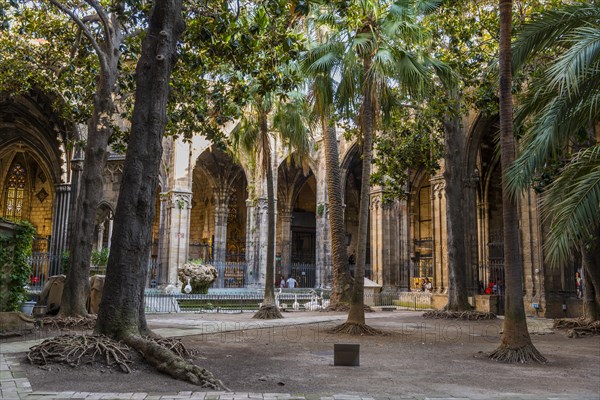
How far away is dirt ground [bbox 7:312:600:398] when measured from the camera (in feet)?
19.2

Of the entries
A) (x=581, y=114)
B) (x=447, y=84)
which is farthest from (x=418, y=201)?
(x=581, y=114)

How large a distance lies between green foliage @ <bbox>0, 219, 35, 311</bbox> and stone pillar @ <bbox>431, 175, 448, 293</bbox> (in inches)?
611

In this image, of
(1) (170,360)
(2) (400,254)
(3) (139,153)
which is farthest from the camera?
(2) (400,254)

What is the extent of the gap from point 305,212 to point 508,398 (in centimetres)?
3668

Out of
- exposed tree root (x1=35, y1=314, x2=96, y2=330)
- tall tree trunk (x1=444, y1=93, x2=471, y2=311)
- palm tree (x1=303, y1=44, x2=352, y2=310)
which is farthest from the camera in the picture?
tall tree trunk (x1=444, y1=93, x2=471, y2=311)

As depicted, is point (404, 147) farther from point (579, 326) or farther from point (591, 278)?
point (579, 326)

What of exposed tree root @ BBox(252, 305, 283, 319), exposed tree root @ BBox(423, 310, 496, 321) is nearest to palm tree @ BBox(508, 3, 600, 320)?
exposed tree root @ BBox(423, 310, 496, 321)

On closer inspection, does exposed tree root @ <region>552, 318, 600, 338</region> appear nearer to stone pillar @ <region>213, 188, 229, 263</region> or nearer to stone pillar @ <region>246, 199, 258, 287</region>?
stone pillar @ <region>246, 199, 258, 287</region>

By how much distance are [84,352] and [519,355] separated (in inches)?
255

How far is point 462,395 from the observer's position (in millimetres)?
5652

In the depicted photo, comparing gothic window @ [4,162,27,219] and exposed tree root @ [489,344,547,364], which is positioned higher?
gothic window @ [4,162,27,219]

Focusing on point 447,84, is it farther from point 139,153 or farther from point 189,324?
point 189,324

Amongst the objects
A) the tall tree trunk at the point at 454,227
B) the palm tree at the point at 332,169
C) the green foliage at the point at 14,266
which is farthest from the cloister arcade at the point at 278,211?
the green foliage at the point at 14,266

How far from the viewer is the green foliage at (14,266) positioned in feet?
33.4
